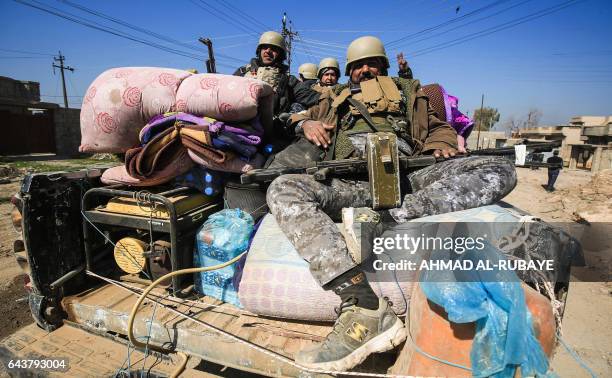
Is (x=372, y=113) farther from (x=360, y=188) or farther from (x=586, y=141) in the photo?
(x=586, y=141)

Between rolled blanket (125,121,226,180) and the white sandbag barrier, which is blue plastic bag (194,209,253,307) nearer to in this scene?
rolled blanket (125,121,226,180)

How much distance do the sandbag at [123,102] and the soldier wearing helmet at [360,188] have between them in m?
0.97

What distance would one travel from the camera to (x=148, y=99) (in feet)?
6.98

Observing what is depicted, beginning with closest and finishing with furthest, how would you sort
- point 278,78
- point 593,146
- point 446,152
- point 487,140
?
point 446,152, point 278,78, point 593,146, point 487,140

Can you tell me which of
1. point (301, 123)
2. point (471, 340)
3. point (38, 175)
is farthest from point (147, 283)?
point (471, 340)

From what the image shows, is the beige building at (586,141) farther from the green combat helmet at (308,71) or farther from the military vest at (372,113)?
the military vest at (372,113)

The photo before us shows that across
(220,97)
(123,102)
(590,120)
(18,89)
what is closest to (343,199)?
(220,97)

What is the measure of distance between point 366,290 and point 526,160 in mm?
1782

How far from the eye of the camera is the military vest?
8.61 ft

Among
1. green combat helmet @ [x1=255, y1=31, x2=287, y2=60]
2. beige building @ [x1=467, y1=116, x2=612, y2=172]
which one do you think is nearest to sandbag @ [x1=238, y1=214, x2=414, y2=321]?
green combat helmet @ [x1=255, y1=31, x2=287, y2=60]

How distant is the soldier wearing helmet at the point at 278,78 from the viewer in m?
2.99

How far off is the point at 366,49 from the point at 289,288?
2.40m

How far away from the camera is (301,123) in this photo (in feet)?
9.30

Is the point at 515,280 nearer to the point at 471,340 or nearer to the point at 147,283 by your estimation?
the point at 471,340
